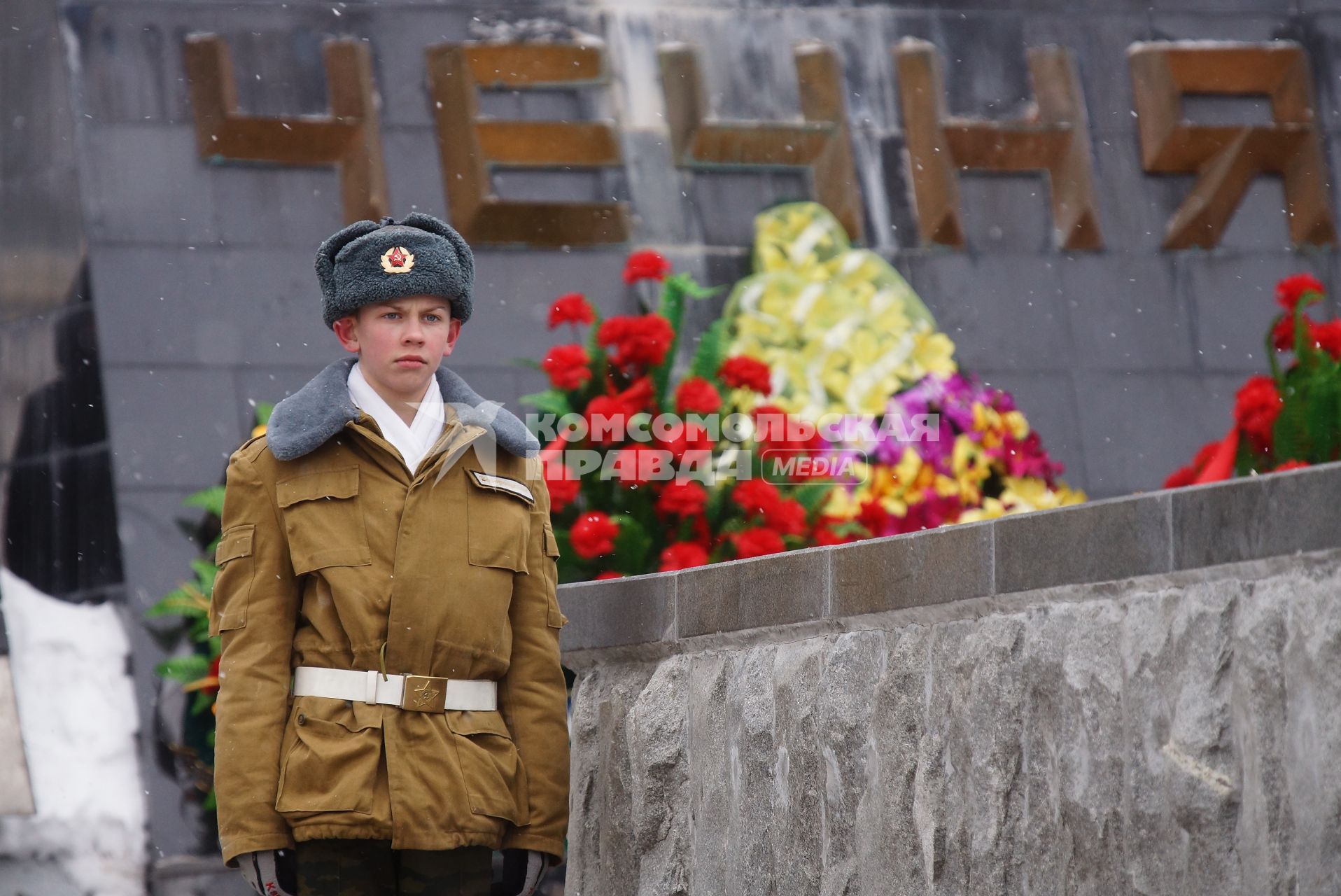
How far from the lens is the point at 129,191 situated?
25.1ft

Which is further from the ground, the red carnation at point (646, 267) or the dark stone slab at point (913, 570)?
the red carnation at point (646, 267)

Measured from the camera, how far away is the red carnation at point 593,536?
553 cm

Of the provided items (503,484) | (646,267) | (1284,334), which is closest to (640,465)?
(646,267)

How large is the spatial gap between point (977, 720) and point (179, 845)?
17.2 feet

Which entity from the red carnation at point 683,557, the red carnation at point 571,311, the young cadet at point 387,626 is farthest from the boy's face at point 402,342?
the red carnation at point 571,311

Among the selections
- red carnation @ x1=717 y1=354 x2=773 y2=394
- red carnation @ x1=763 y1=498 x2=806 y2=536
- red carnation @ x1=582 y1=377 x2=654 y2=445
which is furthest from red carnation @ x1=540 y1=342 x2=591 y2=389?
red carnation @ x1=763 y1=498 x2=806 y2=536

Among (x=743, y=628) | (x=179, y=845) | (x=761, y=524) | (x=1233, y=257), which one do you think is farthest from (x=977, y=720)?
(x=1233, y=257)

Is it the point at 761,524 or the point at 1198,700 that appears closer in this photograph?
the point at 1198,700

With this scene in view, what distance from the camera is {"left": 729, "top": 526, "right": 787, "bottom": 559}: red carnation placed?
5.66 meters

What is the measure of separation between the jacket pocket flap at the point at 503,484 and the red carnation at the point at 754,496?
2397 millimetres

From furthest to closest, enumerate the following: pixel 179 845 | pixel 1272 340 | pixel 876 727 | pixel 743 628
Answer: pixel 179 845, pixel 1272 340, pixel 743 628, pixel 876 727

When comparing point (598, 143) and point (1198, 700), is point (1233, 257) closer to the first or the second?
point (598, 143)

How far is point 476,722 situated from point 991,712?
3.20ft

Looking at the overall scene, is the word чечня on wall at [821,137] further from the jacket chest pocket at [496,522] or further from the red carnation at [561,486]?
the jacket chest pocket at [496,522]
